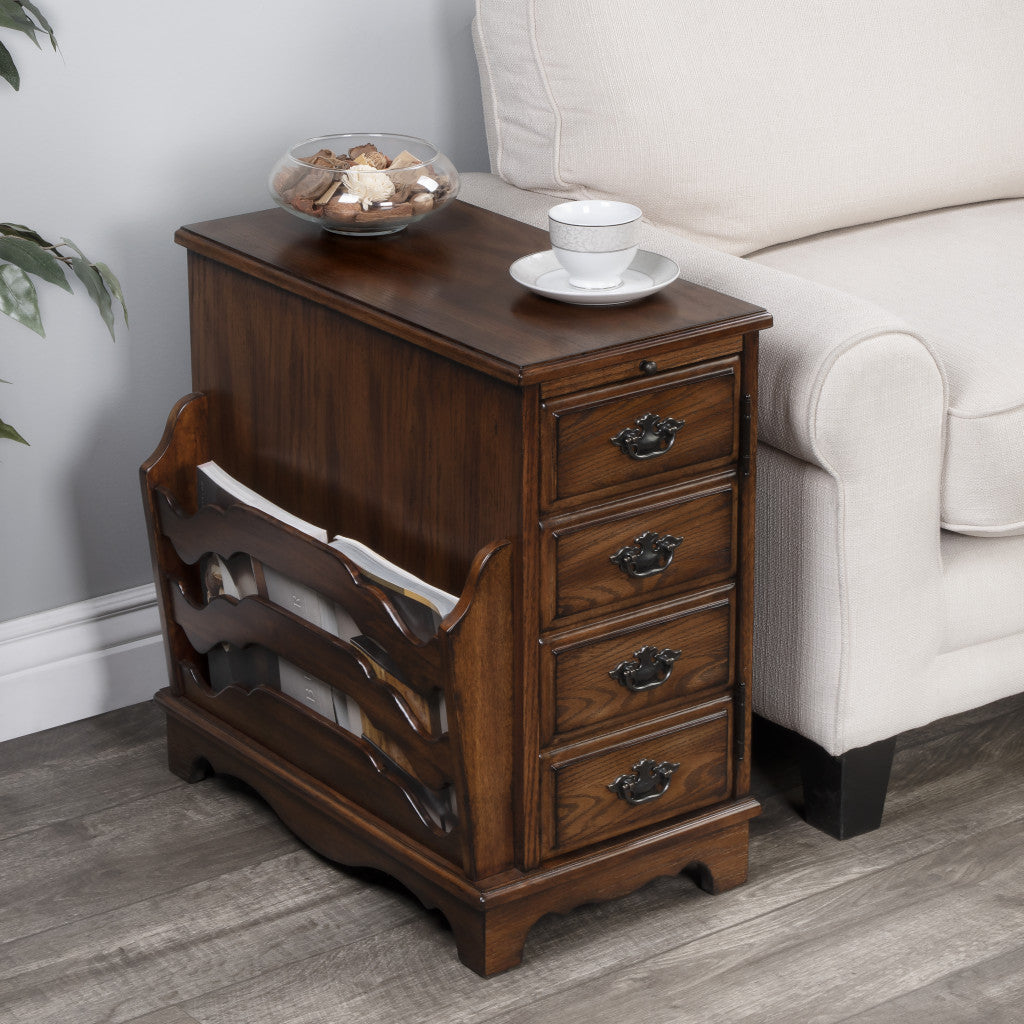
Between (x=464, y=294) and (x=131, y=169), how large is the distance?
544 mm

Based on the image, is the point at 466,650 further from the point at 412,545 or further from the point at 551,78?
the point at 551,78

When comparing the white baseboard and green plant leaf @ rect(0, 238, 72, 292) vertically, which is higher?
green plant leaf @ rect(0, 238, 72, 292)

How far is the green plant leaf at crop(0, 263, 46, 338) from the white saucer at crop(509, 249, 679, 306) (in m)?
0.39

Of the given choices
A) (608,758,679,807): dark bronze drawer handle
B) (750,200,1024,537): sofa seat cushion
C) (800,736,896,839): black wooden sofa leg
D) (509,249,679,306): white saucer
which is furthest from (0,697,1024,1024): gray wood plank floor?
(509,249,679,306): white saucer

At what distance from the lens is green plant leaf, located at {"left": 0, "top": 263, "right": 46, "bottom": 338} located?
3.77 ft

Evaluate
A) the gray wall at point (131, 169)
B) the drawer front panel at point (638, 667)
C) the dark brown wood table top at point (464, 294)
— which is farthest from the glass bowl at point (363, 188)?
the drawer front panel at point (638, 667)

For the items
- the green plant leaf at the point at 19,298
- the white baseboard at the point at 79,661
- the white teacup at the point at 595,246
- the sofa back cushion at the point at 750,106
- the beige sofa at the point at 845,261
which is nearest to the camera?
the green plant leaf at the point at 19,298

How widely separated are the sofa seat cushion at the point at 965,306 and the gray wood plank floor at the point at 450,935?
342 mm

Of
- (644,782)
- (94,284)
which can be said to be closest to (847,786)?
(644,782)

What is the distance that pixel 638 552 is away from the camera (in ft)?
Answer: 4.17

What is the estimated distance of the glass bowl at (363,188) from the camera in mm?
1436

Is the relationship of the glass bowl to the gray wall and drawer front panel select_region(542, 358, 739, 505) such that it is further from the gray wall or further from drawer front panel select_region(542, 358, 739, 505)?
drawer front panel select_region(542, 358, 739, 505)

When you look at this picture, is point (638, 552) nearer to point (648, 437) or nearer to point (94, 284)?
point (648, 437)

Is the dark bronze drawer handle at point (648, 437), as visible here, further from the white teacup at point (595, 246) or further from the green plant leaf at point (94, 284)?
the green plant leaf at point (94, 284)
